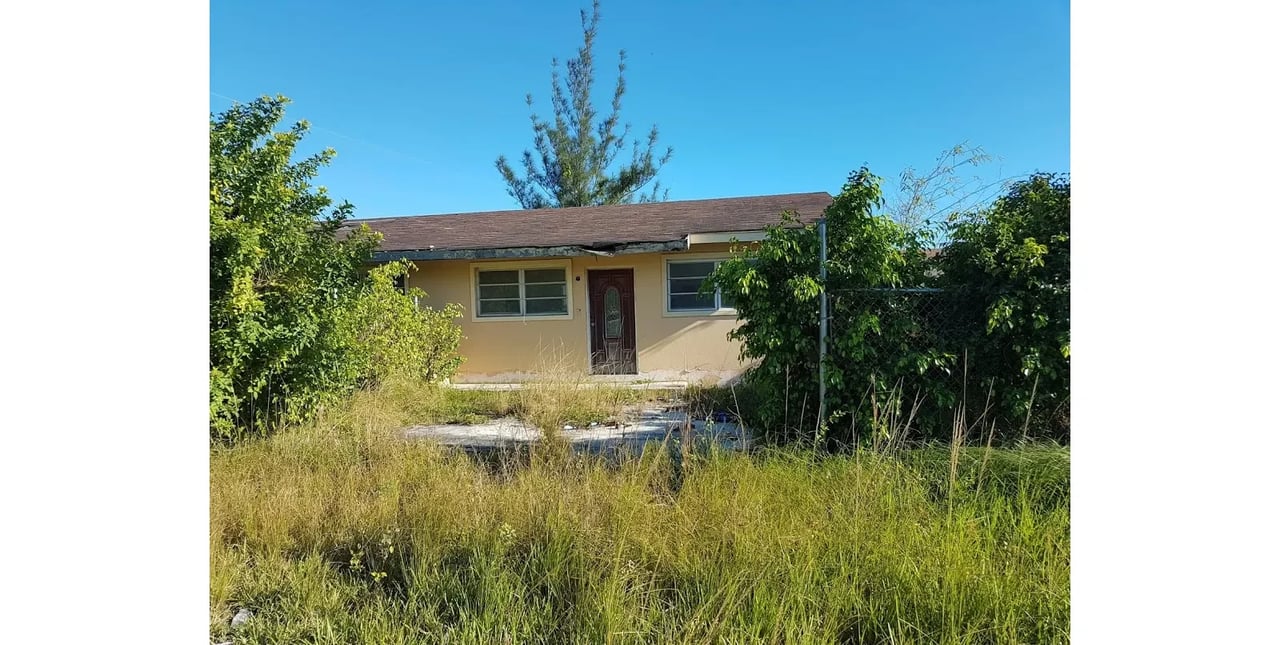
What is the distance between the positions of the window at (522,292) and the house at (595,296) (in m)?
0.02

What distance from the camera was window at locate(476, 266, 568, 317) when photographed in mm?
11633

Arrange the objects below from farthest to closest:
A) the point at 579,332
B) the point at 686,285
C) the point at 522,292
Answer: the point at 522,292 < the point at 579,332 < the point at 686,285

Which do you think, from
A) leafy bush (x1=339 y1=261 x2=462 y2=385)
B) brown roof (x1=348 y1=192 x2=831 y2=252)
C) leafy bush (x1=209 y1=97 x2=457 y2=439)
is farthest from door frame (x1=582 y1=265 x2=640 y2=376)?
leafy bush (x1=209 y1=97 x2=457 y2=439)

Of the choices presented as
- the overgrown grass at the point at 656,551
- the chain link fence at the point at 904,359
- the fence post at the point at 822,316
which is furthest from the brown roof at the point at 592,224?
the overgrown grass at the point at 656,551

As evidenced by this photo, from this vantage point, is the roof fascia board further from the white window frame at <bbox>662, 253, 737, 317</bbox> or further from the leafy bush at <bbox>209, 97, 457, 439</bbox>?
the leafy bush at <bbox>209, 97, 457, 439</bbox>

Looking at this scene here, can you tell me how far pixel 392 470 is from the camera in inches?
156

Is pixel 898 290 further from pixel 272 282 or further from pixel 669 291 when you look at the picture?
pixel 669 291

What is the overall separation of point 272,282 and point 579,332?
651 centimetres

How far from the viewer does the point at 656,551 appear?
2812 mm

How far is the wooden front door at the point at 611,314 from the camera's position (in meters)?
11.4

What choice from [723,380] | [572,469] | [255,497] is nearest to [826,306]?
[572,469]

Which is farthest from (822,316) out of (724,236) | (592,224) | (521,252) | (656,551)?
(592,224)
